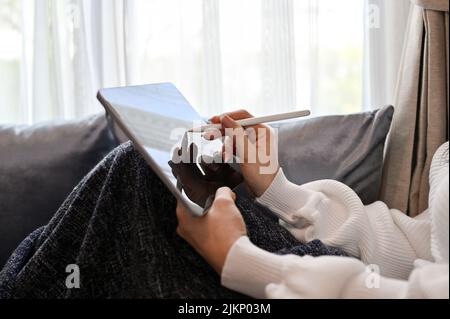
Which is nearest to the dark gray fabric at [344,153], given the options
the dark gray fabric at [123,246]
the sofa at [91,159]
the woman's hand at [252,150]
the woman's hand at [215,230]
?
the sofa at [91,159]

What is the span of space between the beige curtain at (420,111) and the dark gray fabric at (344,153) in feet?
0.11

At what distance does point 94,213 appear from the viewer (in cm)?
82

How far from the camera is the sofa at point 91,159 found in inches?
42.4

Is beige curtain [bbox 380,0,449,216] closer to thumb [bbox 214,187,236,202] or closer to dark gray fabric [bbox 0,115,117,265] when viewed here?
thumb [bbox 214,187,236,202]

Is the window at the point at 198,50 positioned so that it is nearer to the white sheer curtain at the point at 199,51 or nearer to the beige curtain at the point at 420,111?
the white sheer curtain at the point at 199,51

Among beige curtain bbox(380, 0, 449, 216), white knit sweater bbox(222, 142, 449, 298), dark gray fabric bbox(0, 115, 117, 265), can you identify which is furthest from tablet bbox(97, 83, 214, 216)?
beige curtain bbox(380, 0, 449, 216)

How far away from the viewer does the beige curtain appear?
1.02m

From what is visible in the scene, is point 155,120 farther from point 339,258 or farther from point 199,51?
point 199,51

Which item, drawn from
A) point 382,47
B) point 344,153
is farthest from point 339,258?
point 382,47

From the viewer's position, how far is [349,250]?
2.96 feet

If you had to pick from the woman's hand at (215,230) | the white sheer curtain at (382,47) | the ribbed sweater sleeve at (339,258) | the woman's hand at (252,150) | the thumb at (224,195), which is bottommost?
the ribbed sweater sleeve at (339,258)

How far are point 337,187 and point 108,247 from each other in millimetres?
410

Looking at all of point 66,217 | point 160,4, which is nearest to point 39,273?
point 66,217

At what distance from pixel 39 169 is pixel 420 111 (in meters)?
0.76
